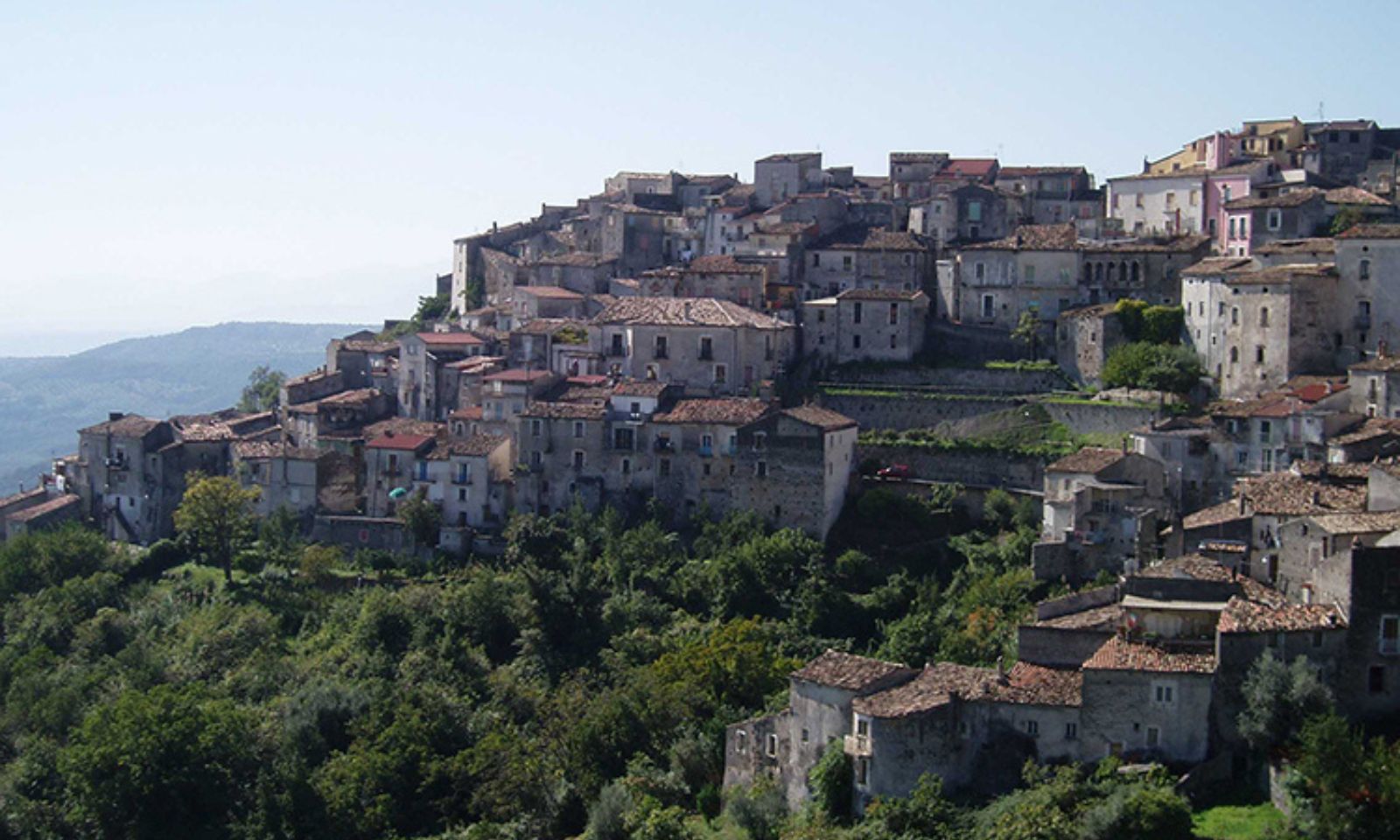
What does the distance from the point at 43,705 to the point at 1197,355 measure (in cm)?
3385

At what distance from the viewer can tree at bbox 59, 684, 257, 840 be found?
151 ft

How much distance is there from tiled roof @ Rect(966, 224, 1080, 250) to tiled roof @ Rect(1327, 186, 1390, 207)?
25.2 ft

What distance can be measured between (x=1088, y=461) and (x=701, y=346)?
15.2 meters

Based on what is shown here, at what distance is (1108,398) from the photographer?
2048 inches

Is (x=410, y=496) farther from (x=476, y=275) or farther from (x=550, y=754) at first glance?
(x=476, y=275)

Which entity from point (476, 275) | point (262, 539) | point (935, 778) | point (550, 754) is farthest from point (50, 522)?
point (935, 778)

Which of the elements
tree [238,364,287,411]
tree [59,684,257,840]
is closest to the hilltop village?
tree [238,364,287,411]

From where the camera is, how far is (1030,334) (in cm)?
5662

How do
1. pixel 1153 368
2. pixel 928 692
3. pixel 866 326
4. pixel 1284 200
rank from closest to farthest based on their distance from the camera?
1. pixel 928 692
2. pixel 1153 368
3. pixel 1284 200
4. pixel 866 326

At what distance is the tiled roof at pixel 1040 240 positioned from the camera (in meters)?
58.0

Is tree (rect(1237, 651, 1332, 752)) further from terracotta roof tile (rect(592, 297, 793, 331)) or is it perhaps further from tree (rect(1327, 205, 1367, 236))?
terracotta roof tile (rect(592, 297, 793, 331))

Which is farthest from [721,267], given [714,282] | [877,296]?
[877,296]

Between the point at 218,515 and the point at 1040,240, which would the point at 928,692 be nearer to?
the point at 1040,240

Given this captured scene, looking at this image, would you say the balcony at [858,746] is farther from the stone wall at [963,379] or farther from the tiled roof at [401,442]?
the tiled roof at [401,442]
